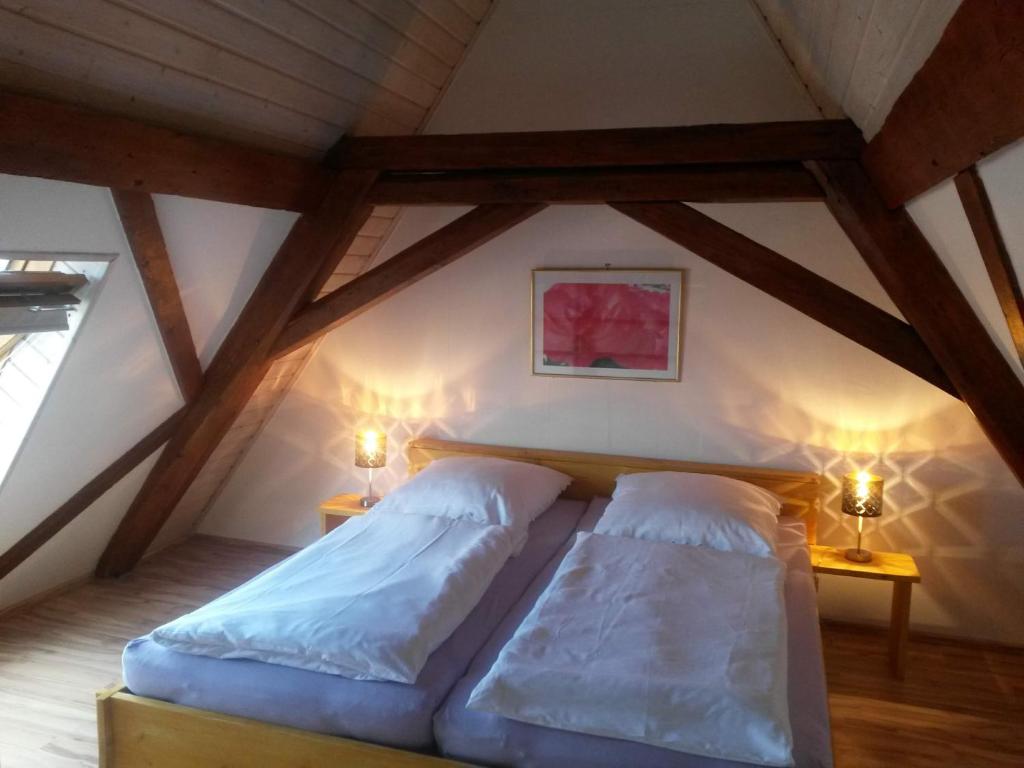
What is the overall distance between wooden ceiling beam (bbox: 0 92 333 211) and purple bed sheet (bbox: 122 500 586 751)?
1.33m

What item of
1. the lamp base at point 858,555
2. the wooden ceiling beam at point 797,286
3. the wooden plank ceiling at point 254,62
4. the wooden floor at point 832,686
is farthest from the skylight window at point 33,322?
the lamp base at point 858,555

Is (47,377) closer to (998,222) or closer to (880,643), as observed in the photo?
(998,222)

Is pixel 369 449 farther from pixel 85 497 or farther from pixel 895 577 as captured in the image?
pixel 895 577

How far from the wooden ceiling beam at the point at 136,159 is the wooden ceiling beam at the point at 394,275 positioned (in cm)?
39

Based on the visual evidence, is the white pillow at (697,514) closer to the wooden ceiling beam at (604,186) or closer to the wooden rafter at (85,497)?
the wooden ceiling beam at (604,186)

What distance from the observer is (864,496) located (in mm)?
3254

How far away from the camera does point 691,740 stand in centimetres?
187

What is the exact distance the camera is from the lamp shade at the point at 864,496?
325 centimetres

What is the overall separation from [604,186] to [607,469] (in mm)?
1373

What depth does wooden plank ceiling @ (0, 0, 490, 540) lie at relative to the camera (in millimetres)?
1936

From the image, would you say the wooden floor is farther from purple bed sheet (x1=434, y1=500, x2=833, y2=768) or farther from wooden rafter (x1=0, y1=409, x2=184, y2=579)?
purple bed sheet (x1=434, y1=500, x2=833, y2=768)

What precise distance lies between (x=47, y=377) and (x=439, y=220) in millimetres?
1779

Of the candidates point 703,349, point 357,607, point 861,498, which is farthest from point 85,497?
point 861,498

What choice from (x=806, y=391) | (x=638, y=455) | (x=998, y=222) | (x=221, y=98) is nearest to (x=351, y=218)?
(x=221, y=98)
